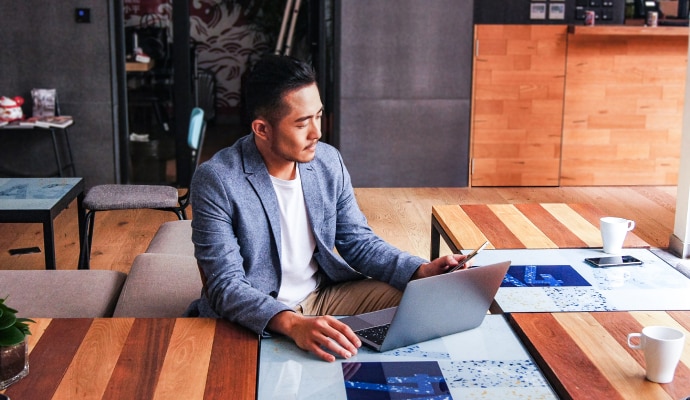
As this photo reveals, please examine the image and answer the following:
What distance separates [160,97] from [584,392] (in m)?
7.33

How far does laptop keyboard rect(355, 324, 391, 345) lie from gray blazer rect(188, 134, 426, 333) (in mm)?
211

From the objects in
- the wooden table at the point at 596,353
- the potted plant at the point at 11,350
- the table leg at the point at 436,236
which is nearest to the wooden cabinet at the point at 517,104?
the table leg at the point at 436,236

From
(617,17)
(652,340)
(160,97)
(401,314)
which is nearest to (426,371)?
(401,314)

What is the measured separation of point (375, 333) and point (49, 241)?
2208 mm

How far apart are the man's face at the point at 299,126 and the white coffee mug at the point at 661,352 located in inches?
39.4

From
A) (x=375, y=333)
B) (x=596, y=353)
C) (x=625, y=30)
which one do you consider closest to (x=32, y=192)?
(x=375, y=333)

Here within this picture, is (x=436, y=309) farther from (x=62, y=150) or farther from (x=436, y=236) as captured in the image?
(x=62, y=150)

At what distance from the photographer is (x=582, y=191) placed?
22.2 feet

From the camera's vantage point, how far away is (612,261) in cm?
257

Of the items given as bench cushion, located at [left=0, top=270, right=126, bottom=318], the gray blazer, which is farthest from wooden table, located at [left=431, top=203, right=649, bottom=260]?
bench cushion, located at [left=0, top=270, right=126, bottom=318]

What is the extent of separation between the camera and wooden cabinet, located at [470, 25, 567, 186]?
263 inches

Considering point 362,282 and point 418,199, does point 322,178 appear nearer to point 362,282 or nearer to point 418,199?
point 362,282

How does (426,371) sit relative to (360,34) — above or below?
below

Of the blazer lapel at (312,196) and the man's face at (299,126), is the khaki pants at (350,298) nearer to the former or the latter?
the blazer lapel at (312,196)
